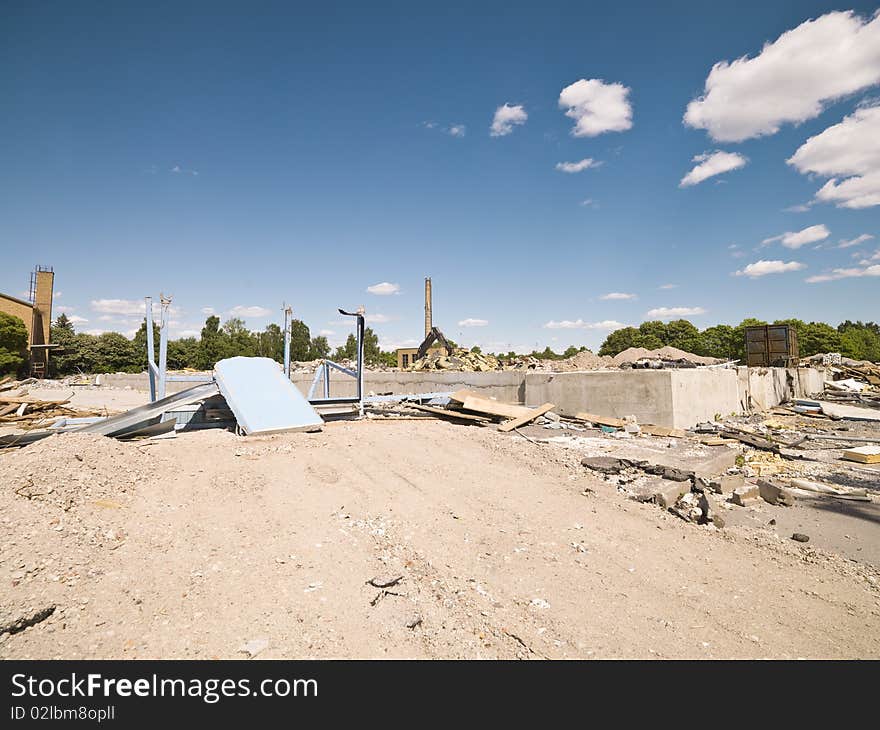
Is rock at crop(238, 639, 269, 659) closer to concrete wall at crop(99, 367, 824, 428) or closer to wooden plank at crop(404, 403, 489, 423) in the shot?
wooden plank at crop(404, 403, 489, 423)

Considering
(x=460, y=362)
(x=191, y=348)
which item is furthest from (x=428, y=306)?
(x=191, y=348)

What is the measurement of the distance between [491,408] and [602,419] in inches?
110

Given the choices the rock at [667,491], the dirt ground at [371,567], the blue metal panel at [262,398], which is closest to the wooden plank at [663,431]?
the rock at [667,491]

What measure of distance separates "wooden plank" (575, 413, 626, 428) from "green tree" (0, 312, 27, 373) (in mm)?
33047

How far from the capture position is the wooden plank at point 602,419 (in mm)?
10400

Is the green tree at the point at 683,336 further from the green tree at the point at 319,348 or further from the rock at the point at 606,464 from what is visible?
the rock at the point at 606,464

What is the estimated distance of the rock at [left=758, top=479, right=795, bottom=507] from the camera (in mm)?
5998

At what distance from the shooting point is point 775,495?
607 centimetres

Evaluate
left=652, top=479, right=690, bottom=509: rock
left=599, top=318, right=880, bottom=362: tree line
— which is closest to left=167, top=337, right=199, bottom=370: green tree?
left=652, top=479, right=690, bottom=509: rock
